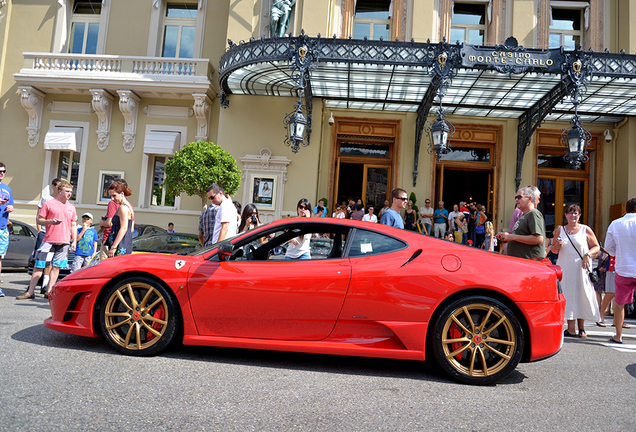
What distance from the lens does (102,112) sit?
15.5 meters

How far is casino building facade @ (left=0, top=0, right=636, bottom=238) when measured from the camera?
46.7ft

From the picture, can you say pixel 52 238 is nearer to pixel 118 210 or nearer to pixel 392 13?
pixel 118 210

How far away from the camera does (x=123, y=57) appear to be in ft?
50.1

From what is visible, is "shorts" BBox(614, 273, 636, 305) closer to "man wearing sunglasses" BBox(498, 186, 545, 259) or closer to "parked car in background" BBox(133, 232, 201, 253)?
"man wearing sunglasses" BBox(498, 186, 545, 259)

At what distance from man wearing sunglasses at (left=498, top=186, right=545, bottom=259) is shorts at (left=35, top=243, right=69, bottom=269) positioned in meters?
6.28

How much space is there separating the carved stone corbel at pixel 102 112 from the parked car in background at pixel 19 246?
657cm

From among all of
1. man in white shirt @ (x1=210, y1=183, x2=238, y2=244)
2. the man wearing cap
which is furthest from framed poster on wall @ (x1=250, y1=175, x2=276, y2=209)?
man in white shirt @ (x1=210, y1=183, x2=238, y2=244)

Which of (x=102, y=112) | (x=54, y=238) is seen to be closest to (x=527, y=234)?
(x=54, y=238)

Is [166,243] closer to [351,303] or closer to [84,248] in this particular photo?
[84,248]

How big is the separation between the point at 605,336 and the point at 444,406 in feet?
14.8

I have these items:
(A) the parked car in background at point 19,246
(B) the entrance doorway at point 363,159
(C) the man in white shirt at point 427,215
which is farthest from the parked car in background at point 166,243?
(C) the man in white shirt at point 427,215

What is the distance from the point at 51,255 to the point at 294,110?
28.6ft

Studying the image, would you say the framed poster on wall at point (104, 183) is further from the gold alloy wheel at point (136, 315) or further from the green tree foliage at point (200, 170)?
the gold alloy wheel at point (136, 315)

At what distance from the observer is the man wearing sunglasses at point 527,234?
189 inches
